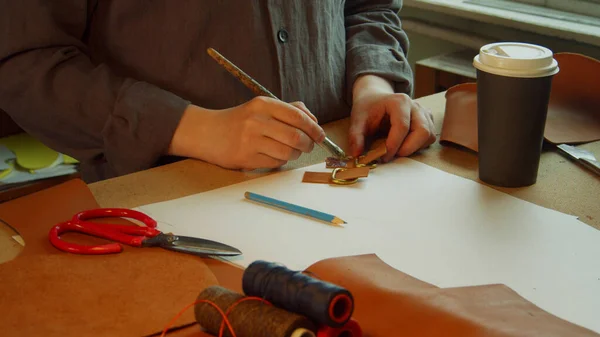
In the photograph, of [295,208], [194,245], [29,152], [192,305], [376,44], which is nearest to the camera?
[192,305]

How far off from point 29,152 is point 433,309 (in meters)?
1.35

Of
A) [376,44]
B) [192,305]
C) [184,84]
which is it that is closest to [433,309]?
[192,305]

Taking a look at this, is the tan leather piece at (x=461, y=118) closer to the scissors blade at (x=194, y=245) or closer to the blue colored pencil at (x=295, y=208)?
the blue colored pencil at (x=295, y=208)

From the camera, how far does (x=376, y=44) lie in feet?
3.93

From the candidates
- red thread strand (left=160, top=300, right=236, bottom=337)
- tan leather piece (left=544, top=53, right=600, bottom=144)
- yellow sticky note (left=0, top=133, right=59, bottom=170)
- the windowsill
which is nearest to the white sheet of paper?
red thread strand (left=160, top=300, right=236, bottom=337)

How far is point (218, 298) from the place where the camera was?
589 mm

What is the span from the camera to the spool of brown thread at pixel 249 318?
531 millimetres

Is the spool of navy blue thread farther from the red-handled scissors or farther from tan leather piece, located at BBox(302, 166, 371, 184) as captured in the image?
tan leather piece, located at BBox(302, 166, 371, 184)

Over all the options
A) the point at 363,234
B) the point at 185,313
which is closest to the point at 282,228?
the point at 363,234

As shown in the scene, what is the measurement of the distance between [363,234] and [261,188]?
0.17 m

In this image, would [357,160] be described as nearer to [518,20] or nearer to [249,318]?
[249,318]

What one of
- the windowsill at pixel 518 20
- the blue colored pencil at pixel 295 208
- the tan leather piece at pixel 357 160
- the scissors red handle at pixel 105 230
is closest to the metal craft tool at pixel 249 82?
the tan leather piece at pixel 357 160

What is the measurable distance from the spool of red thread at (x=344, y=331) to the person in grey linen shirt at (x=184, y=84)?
0.38 metres

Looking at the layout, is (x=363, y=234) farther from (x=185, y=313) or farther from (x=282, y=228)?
(x=185, y=313)
